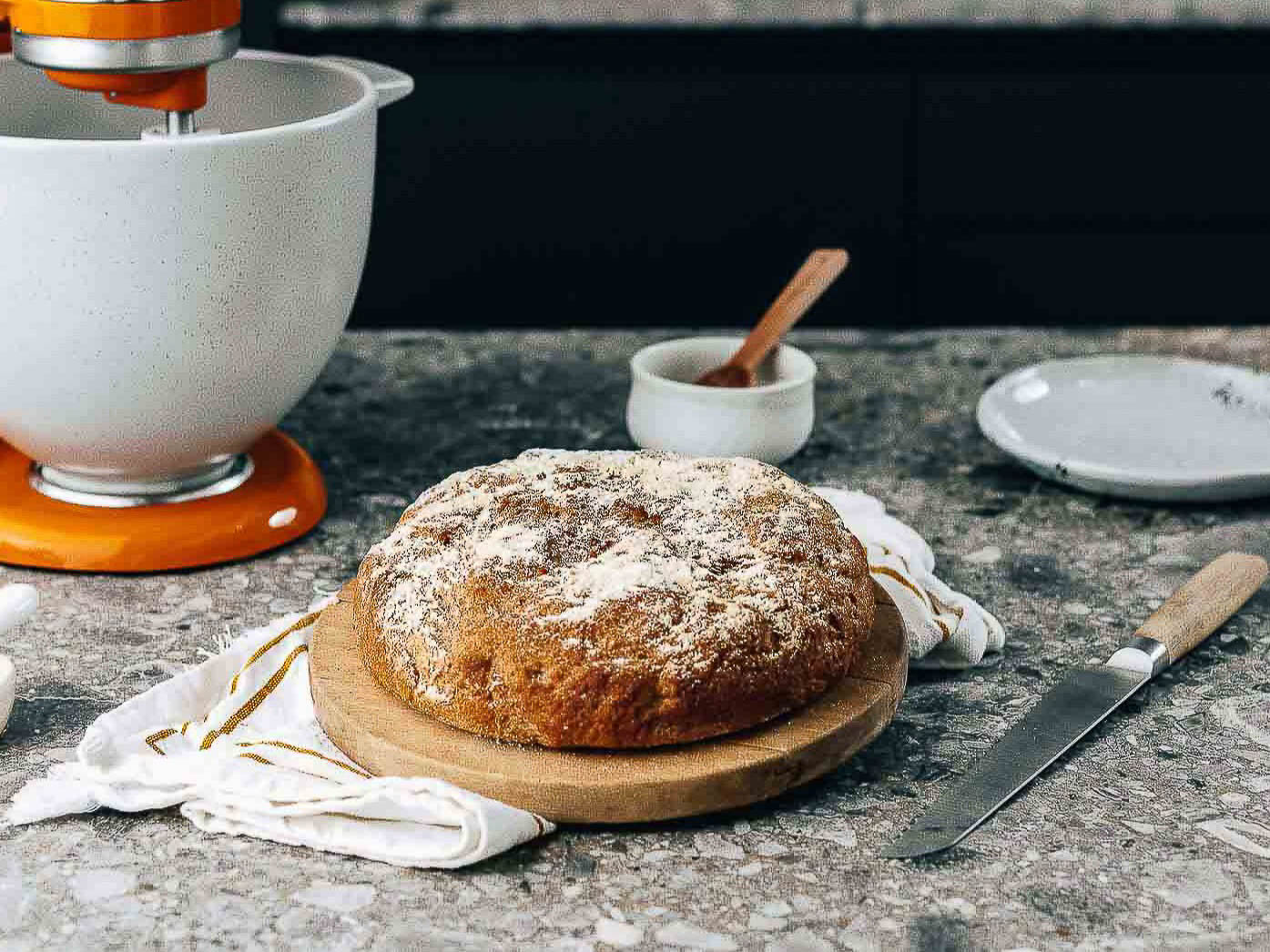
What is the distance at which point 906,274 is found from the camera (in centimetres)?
242

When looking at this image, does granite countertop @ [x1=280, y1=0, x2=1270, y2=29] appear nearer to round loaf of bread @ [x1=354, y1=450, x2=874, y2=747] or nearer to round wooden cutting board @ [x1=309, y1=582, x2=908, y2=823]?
round loaf of bread @ [x1=354, y1=450, x2=874, y2=747]

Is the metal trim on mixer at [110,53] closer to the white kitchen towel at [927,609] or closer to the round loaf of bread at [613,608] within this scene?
the round loaf of bread at [613,608]

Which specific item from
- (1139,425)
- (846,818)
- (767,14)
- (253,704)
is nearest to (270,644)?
(253,704)

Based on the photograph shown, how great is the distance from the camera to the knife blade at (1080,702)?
78 centimetres

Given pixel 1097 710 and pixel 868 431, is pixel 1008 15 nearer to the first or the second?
pixel 868 431

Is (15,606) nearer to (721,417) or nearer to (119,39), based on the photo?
(119,39)

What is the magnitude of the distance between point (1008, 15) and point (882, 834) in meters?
1.70

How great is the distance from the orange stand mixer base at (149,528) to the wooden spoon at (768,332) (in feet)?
1.10

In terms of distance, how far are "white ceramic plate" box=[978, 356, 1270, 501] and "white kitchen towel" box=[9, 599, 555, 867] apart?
565 mm

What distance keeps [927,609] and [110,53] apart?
0.56 m

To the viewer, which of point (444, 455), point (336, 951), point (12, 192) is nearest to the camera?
point (336, 951)

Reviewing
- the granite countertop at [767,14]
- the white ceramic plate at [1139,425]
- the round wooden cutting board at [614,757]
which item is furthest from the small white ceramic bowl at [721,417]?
the granite countertop at [767,14]

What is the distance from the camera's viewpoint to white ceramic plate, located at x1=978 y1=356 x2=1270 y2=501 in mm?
1157

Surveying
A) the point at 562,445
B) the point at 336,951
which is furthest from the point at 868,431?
the point at 336,951
